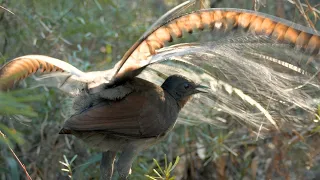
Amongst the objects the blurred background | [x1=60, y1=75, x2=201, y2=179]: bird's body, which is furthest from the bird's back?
the blurred background

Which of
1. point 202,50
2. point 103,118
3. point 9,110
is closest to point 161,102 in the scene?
point 103,118

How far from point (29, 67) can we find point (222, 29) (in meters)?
1.18

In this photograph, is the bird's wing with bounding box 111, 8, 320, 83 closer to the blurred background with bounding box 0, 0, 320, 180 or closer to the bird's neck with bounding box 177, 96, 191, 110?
the bird's neck with bounding box 177, 96, 191, 110

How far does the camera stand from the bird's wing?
294 centimetres

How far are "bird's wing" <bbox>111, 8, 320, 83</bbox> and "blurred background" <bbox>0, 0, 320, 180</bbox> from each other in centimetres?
205

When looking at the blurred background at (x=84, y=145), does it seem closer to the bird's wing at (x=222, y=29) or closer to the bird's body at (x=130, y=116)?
the bird's body at (x=130, y=116)

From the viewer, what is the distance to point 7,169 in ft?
17.1

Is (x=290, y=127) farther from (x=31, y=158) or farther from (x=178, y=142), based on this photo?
(x=31, y=158)

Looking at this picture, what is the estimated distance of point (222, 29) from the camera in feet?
10.4

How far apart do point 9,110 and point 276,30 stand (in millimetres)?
1585

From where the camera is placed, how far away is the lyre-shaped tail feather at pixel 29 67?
3191 mm

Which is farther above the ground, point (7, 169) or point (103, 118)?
point (103, 118)

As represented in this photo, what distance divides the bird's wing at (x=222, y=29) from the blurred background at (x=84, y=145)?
2.05 metres

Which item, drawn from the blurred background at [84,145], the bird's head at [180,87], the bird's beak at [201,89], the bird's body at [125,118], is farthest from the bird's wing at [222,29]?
the blurred background at [84,145]
